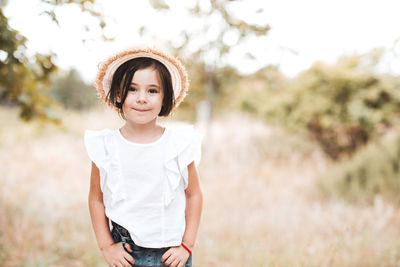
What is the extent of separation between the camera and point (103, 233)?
5.16 ft

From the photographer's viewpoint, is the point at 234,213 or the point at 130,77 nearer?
the point at 130,77

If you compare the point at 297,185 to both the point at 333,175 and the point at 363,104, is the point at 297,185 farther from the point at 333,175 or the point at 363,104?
the point at 363,104

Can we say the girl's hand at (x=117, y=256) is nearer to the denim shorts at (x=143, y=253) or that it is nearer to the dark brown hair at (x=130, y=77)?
the denim shorts at (x=143, y=253)

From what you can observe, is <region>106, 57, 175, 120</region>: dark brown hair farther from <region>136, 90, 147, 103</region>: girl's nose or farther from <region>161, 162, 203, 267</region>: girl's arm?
<region>161, 162, 203, 267</region>: girl's arm

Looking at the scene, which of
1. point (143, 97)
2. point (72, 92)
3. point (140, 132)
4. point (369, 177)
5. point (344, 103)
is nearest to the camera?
point (143, 97)

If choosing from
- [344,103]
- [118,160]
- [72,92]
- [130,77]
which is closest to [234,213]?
[118,160]

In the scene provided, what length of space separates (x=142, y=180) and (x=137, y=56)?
565 mm

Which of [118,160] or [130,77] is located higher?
[130,77]

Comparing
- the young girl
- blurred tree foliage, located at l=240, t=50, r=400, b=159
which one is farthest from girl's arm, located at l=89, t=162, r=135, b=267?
blurred tree foliage, located at l=240, t=50, r=400, b=159

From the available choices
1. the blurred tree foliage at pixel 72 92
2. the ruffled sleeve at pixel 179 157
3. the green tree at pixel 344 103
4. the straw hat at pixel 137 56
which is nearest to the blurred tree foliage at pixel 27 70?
the straw hat at pixel 137 56

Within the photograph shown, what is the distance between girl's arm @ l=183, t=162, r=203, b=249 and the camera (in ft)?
5.31

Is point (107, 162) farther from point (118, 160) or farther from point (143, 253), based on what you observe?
point (143, 253)

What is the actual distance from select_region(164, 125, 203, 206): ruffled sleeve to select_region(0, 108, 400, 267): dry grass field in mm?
1576

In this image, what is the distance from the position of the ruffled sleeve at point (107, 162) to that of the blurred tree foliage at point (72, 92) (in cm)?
1132
